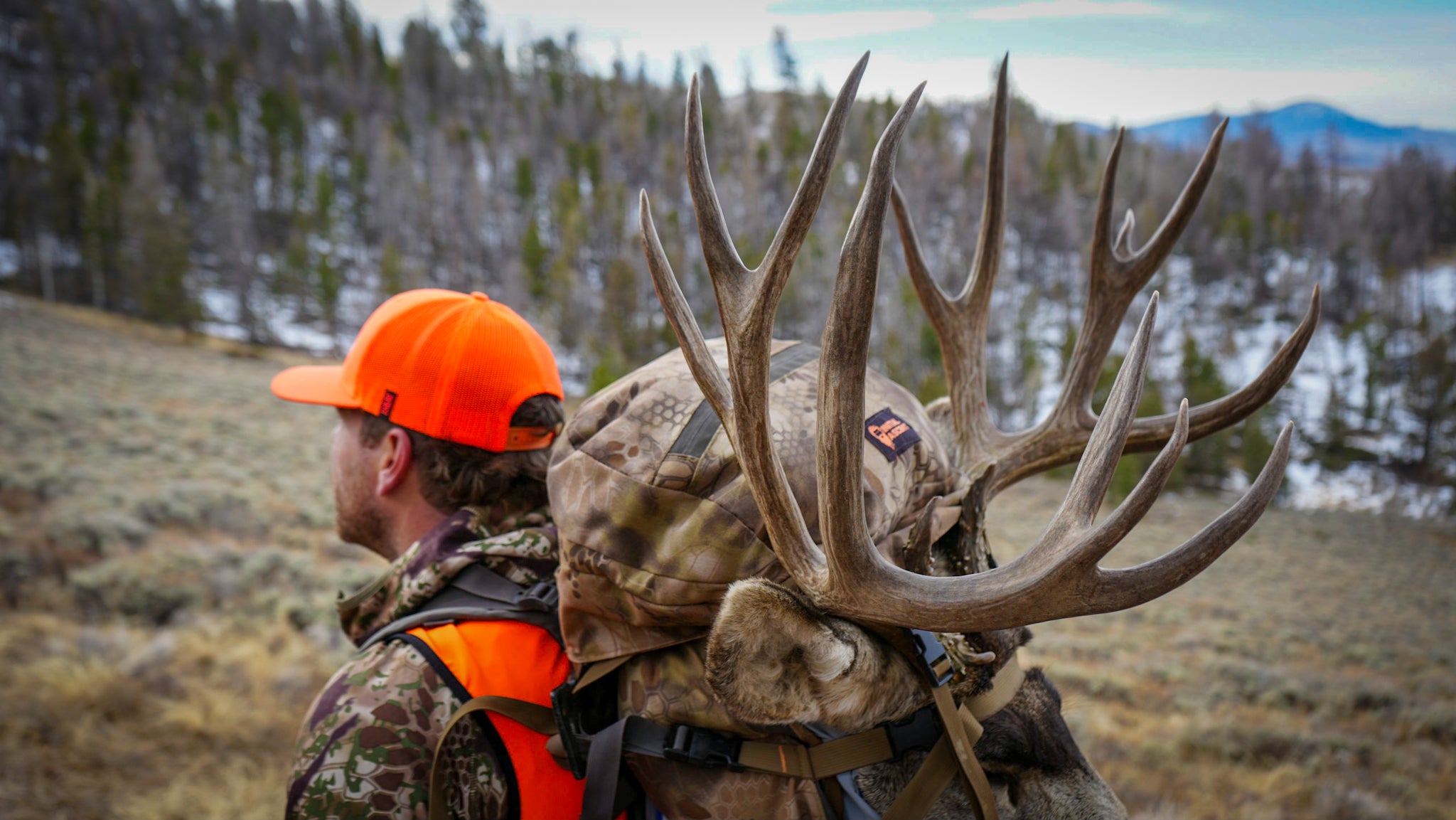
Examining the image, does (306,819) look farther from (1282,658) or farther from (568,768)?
(1282,658)

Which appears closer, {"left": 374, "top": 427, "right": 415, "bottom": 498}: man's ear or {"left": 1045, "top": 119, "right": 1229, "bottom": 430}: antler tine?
{"left": 374, "top": 427, "right": 415, "bottom": 498}: man's ear

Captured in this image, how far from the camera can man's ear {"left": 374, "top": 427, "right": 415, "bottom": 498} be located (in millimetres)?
2277

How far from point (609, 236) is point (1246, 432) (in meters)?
50.9

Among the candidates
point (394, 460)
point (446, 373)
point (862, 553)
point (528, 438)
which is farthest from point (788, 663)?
point (394, 460)

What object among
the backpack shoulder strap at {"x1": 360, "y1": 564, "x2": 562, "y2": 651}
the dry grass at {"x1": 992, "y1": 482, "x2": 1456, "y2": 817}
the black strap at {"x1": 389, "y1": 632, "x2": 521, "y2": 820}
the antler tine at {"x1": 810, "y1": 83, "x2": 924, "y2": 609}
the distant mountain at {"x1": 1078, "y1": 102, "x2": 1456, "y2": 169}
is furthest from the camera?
the distant mountain at {"x1": 1078, "y1": 102, "x2": 1456, "y2": 169}

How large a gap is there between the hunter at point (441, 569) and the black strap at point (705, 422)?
2.17ft

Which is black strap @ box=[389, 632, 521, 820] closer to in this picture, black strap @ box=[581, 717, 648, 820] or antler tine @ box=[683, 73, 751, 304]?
black strap @ box=[581, 717, 648, 820]

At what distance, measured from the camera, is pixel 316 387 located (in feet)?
8.34

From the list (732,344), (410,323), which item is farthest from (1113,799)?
(410,323)

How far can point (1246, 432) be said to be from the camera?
134 ft

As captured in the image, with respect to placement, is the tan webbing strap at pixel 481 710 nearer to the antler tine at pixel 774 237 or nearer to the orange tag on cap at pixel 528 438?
the orange tag on cap at pixel 528 438

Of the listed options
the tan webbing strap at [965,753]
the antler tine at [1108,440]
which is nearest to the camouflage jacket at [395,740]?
the tan webbing strap at [965,753]

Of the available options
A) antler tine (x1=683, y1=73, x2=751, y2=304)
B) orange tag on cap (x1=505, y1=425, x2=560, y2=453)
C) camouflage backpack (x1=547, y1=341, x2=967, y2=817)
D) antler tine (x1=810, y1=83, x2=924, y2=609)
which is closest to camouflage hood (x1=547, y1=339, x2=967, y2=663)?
camouflage backpack (x1=547, y1=341, x2=967, y2=817)

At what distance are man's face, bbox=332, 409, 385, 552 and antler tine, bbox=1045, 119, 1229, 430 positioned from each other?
2.20 meters
